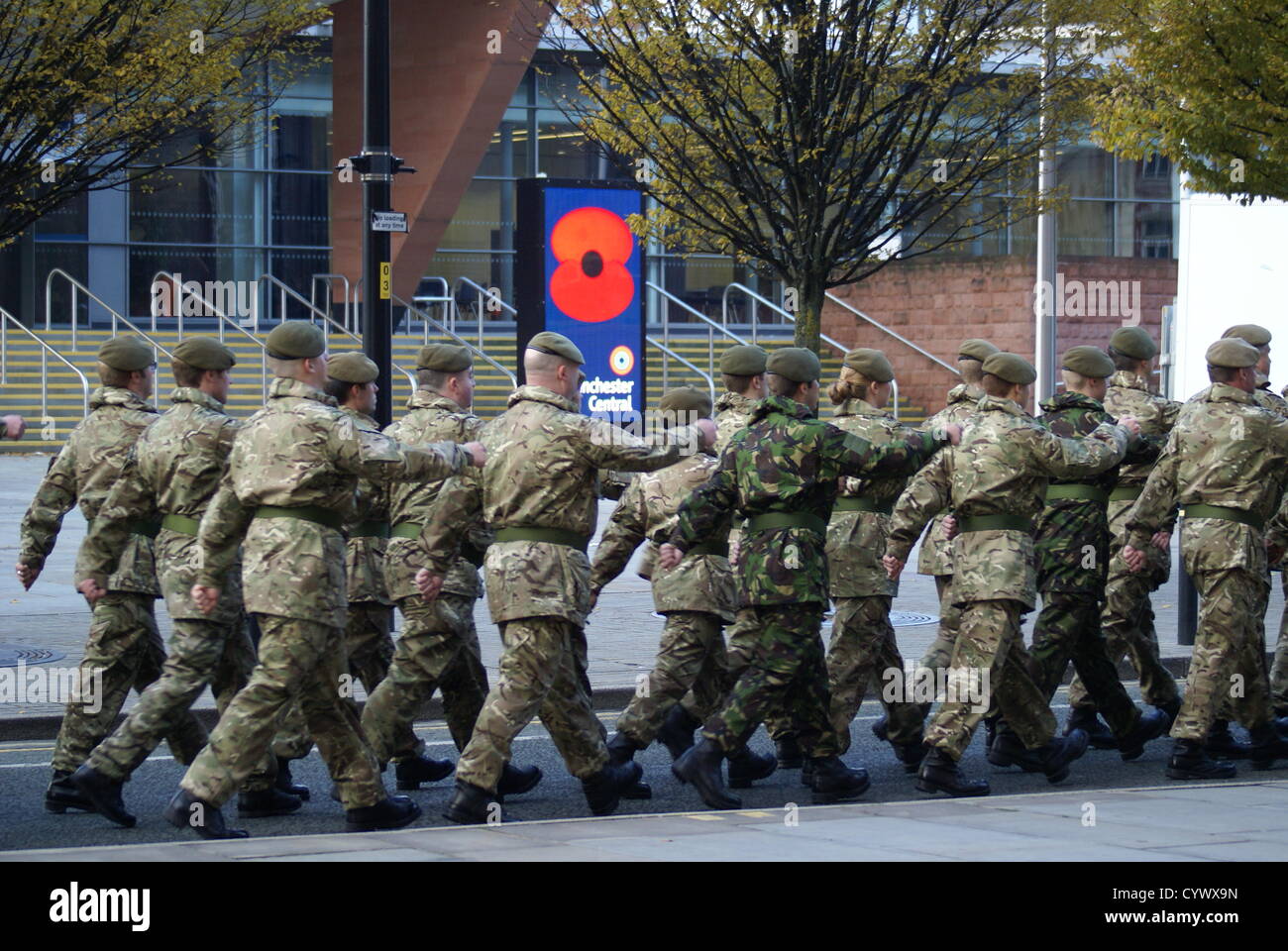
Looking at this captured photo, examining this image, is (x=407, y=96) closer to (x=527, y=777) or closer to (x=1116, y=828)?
(x=527, y=777)

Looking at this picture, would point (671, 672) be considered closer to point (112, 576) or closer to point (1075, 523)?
point (1075, 523)

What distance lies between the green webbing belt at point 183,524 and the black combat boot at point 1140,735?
4515mm

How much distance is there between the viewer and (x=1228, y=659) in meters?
9.08

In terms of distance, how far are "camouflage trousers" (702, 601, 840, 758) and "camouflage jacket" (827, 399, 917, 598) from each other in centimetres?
91

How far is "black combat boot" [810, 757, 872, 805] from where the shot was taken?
8281 mm

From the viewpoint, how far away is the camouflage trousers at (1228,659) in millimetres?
9008

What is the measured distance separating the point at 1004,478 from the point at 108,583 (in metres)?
3.90

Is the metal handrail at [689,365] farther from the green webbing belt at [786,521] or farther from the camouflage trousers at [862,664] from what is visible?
the green webbing belt at [786,521]

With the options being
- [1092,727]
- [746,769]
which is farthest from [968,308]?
[746,769]

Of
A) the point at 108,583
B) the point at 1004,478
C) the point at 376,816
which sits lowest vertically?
the point at 376,816

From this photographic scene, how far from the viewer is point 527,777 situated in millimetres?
8648

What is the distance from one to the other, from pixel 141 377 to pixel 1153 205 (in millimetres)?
31035

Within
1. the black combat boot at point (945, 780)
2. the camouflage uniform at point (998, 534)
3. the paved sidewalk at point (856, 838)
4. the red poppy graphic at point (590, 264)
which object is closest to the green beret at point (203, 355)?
the paved sidewalk at point (856, 838)
